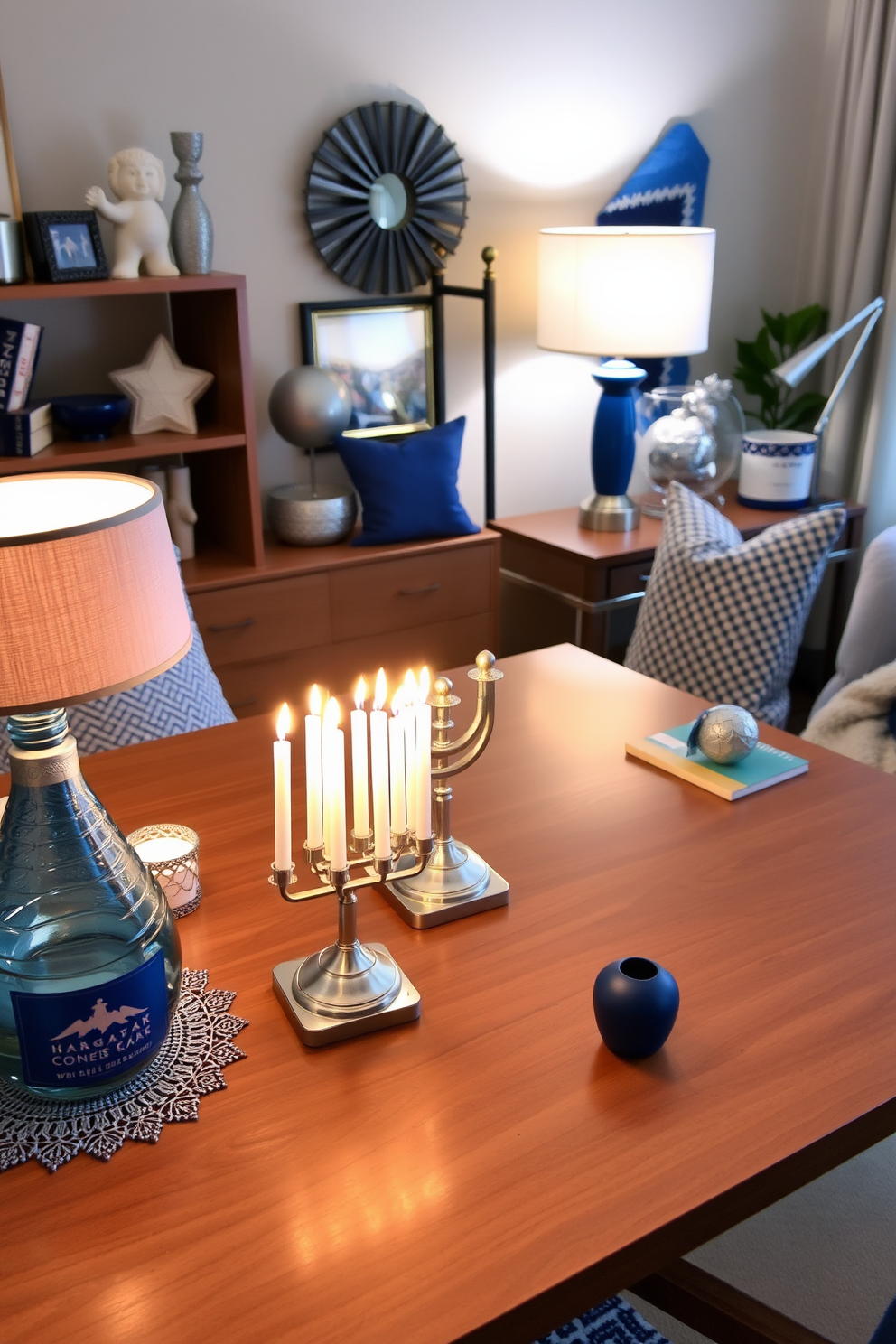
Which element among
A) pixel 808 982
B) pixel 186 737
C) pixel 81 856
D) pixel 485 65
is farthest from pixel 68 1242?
pixel 485 65

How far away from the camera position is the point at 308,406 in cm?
280

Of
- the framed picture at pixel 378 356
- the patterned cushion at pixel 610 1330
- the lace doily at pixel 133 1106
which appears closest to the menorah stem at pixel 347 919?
the lace doily at pixel 133 1106

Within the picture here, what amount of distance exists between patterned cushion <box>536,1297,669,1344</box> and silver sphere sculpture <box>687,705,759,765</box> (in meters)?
0.70

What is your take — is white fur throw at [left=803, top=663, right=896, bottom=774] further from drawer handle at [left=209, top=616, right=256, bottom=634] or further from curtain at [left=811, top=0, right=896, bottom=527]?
curtain at [left=811, top=0, right=896, bottom=527]

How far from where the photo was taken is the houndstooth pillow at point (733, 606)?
2201 mm

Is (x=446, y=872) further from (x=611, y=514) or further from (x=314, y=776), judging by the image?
(x=611, y=514)

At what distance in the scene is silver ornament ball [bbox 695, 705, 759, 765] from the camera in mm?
1591

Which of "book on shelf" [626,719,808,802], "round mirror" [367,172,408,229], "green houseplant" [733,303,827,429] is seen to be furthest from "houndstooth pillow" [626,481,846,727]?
"green houseplant" [733,303,827,429]

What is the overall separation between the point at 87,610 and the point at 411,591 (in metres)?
1.98

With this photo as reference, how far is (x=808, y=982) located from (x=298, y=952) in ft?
1.75

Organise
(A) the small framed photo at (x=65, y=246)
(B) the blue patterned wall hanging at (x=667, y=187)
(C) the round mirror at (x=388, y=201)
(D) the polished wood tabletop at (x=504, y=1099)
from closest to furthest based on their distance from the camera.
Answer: (D) the polished wood tabletop at (x=504, y=1099), (A) the small framed photo at (x=65, y=246), (C) the round mirror at (x=388, y=201), (B) the blue patterned wall hanging at (x=667, y=187)

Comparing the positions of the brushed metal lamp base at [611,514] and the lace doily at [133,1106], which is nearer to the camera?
the lace doily at [133,1106]

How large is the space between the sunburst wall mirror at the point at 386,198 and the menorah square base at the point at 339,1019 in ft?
7.26

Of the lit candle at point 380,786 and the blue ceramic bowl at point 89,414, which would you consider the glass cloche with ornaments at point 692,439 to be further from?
the lit candle at point 380,786
